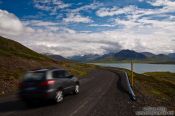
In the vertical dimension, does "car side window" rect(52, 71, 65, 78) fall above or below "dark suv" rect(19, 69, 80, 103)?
above

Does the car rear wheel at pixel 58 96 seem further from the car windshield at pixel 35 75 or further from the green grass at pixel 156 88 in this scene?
the green grass at pixel 156 88

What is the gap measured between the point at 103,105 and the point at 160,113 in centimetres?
351

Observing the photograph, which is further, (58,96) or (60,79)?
(60,79)

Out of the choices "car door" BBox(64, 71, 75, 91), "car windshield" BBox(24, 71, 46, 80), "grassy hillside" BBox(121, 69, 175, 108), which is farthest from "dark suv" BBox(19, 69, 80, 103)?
"grassy hillside" BBox(121, 69, 175, 108)

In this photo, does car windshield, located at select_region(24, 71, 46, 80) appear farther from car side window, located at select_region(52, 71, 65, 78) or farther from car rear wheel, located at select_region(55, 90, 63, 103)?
car rear wheel, located at select_region(55, 90, 63, 103)

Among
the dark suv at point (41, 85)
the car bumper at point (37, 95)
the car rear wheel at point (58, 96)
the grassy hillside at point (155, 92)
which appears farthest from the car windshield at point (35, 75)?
the grassy hillside at point (155, 92)

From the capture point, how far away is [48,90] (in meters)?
14.3

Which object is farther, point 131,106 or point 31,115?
point 131,106

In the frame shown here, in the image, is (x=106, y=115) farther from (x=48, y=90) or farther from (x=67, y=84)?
(x=67, y=84)

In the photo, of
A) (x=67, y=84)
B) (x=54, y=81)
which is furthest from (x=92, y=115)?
(x=67, y=84)

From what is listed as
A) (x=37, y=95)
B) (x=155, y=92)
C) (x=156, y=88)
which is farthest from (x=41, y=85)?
(x=156, y=88)

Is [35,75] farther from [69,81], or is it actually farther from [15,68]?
[15,68]

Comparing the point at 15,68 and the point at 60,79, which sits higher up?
the point at 60,79

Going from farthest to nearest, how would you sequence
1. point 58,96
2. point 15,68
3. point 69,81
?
point 15,68, point 69,81, point 58,96
